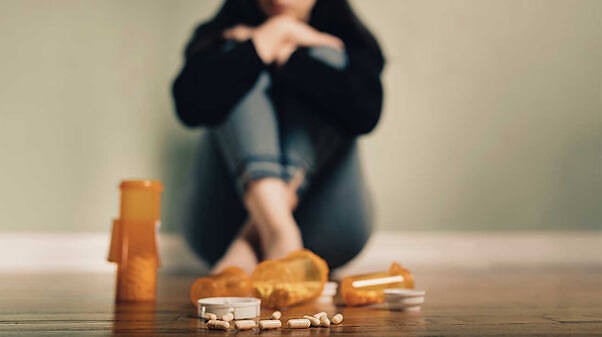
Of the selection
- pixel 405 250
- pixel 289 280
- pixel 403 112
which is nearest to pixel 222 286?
pixel 289 280

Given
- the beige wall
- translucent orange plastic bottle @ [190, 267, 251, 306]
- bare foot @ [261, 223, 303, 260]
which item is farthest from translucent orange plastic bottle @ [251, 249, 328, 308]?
the beige wall

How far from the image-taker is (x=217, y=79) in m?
1.23

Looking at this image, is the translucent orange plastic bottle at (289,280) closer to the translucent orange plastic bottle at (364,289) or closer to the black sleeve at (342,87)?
the translucent orange plastic bottle at (364,289)

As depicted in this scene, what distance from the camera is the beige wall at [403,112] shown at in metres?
1.82

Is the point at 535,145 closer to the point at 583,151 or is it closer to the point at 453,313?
the point at 583,151

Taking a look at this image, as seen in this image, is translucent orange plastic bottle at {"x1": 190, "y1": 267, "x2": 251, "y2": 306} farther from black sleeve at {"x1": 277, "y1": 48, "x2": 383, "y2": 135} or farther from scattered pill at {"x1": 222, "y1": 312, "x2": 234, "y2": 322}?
black sleeve at {"x1": 277, "y1": 48, "x2": 383, "y2": 135}

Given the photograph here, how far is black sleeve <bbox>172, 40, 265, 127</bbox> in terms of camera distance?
1216 mm

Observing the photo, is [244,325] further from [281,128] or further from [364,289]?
[281,128]

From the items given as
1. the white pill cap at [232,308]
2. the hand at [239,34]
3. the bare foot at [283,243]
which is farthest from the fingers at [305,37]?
the white pill cap at [232,308]

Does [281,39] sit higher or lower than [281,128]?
higher

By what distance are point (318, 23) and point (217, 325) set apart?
1.08 metres

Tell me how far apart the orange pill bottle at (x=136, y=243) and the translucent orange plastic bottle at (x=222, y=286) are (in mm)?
93

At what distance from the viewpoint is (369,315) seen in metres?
0.78

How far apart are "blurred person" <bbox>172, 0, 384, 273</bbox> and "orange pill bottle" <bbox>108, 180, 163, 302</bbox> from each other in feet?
0.81
